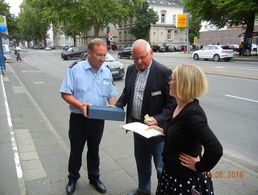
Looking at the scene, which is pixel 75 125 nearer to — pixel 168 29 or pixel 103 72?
pixel 103 72

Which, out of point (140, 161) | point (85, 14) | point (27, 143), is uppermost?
point (85, 14)

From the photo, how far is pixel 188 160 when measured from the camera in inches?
88.8

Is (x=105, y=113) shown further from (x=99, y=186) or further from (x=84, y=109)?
(x=99, y=186)

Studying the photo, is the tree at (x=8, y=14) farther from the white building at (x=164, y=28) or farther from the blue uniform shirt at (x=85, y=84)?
the blue uniform shirt at (x=85, y=84)

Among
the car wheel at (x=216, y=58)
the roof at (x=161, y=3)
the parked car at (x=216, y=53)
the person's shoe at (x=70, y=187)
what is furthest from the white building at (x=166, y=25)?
the person's shoe at (x=70, y=187)

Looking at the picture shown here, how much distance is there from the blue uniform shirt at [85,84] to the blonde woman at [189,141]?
4.31ft

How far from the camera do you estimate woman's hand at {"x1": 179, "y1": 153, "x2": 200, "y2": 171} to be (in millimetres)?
2240

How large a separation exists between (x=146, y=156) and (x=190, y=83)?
1.54 meters

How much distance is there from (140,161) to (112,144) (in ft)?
7.28

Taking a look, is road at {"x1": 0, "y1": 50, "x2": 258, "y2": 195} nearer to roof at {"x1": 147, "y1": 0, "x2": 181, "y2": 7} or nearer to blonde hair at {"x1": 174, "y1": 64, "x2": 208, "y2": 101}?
blonde hair at {"x1": 174, "y1": 64, "x2": 208, "y2": 101}

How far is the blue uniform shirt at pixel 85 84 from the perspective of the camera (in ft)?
11.2

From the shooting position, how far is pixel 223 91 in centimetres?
1142

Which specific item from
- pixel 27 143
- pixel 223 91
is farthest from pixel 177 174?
pixel 223 91

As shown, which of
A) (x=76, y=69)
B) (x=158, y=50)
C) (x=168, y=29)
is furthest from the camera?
(x=168, y=29)
